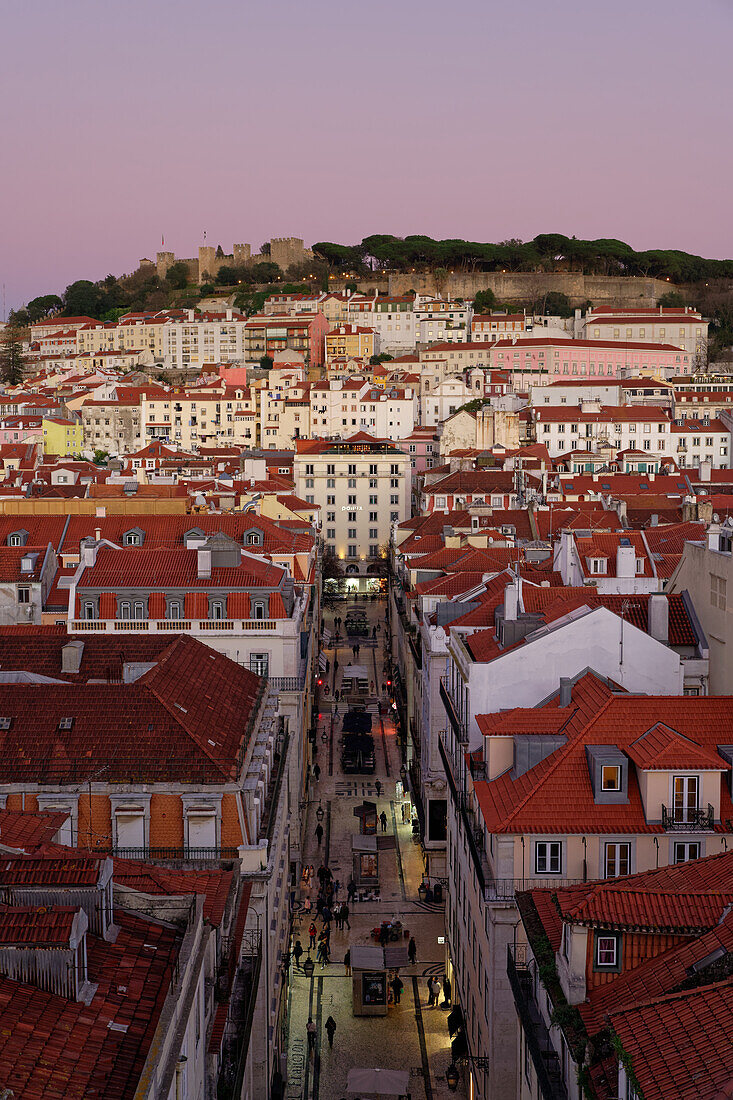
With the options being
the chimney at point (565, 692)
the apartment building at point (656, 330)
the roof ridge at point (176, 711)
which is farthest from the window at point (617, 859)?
the apartment building at point (656, 330)

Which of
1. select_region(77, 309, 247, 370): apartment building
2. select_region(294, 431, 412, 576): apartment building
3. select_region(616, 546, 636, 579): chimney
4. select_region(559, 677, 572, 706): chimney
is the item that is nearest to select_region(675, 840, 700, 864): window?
select_region(559, 677, 572, 706): chimney

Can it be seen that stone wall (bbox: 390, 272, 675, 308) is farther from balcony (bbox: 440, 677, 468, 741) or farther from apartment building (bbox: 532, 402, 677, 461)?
balcony (bbox: 440, 677, 468, 741)

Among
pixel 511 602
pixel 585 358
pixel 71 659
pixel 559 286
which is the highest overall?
pixel 559 286

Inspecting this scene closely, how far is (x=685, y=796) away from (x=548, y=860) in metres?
2.52

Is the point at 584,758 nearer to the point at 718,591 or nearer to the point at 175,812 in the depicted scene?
the point at 175,812

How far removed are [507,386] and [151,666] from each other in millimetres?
104309

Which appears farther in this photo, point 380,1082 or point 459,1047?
point 459,1047

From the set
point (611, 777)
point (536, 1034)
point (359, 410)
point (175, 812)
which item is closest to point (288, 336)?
point (359, 410)

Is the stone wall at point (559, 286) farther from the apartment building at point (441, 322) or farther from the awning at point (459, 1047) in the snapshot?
the awning at point (459, 1047)

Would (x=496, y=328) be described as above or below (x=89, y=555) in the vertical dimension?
above

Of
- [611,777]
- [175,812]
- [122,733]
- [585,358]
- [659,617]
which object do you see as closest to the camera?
[611,777]

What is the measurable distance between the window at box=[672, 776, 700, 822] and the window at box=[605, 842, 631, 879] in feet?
3.28

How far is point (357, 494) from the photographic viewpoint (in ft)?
306

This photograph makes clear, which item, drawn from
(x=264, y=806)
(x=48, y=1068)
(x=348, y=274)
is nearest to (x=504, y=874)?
(x=264, y=806)
